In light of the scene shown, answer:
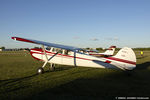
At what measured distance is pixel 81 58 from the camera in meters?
9.15

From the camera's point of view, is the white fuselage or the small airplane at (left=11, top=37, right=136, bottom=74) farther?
the white fuselage

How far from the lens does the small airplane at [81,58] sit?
816cm

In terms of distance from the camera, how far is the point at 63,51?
951 centimetres

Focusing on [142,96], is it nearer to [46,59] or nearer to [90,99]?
[90,99]

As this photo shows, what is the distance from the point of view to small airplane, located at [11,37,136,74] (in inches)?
321

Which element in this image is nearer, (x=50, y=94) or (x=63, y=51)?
(x=50, y=94)

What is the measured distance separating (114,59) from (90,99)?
186 inches

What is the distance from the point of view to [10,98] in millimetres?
4473

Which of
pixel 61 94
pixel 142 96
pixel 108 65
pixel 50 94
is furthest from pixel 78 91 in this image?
pixel 108 65

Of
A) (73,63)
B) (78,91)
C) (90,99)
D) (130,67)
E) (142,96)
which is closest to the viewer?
(90,99)

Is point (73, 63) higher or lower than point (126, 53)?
lower

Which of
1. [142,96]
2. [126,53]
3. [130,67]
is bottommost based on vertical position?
[142,96]

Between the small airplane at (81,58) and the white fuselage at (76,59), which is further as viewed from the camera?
the white fuselage at (76,59)

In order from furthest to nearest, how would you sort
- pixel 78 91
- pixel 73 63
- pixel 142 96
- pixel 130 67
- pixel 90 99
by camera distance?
Answer: pixel 73 63 < pixel 130 67 < pixel 78 91 < pixel 142 96 < pixel 90 99
